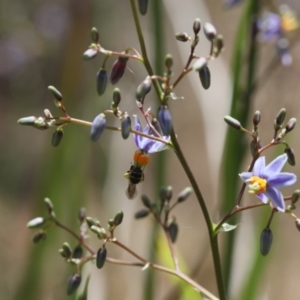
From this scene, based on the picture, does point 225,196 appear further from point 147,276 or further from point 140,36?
point 140,36

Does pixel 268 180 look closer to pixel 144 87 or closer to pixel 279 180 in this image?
pixel 279 180

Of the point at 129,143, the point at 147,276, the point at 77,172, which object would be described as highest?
the point at 129,143

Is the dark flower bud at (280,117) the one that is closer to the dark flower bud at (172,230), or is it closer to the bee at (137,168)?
the bee at (137,168)

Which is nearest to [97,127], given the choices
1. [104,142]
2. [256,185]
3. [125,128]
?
[125,128]

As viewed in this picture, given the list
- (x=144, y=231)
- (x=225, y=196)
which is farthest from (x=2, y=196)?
(x=225, y=196)

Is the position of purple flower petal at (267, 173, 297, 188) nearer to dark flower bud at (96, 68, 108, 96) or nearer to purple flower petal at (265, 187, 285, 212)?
purple flower petal at (265, 187, 285, 212)

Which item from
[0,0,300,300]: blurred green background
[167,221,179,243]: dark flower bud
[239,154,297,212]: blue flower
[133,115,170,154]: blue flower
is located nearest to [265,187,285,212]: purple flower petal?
[239,154,297,212]: blue flower

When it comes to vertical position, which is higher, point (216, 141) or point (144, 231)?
point (216, 141)

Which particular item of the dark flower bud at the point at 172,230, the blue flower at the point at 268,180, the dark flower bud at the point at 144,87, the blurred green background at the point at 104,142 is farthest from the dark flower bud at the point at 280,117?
the blurred green background at the point at 104,142
